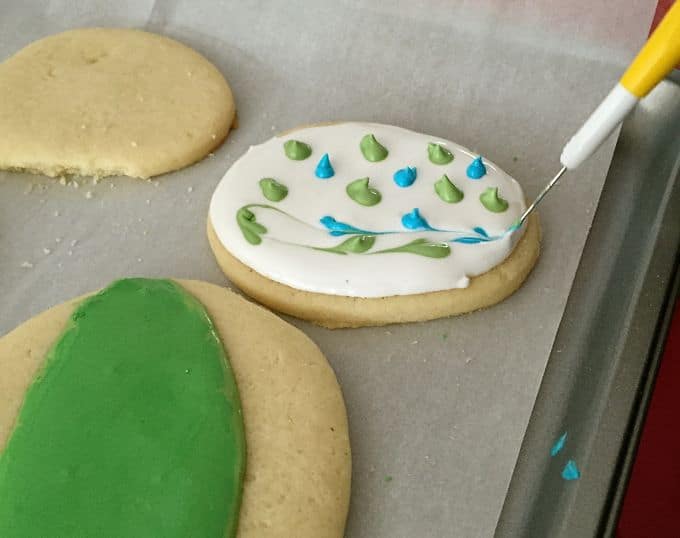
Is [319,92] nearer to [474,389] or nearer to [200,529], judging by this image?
[474,389]

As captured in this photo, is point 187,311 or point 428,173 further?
point 428,173

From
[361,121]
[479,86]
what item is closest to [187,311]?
[361,121]

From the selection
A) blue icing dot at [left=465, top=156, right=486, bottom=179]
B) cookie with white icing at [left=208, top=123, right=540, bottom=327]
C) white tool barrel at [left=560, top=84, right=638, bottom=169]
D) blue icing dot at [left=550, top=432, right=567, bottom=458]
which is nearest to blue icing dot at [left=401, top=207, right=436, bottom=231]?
cookie with white icing at [left=208, top=123, right=540, bottom=327]

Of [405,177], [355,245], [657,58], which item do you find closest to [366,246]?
[355,245]

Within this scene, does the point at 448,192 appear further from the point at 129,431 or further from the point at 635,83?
the point at 129,431

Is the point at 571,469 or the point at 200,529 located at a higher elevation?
the point at 571,469

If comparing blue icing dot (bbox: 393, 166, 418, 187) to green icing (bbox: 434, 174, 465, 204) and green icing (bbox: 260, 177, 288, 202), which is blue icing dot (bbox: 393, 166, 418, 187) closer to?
green icing (bbox: 434, 174, 465, 204)
